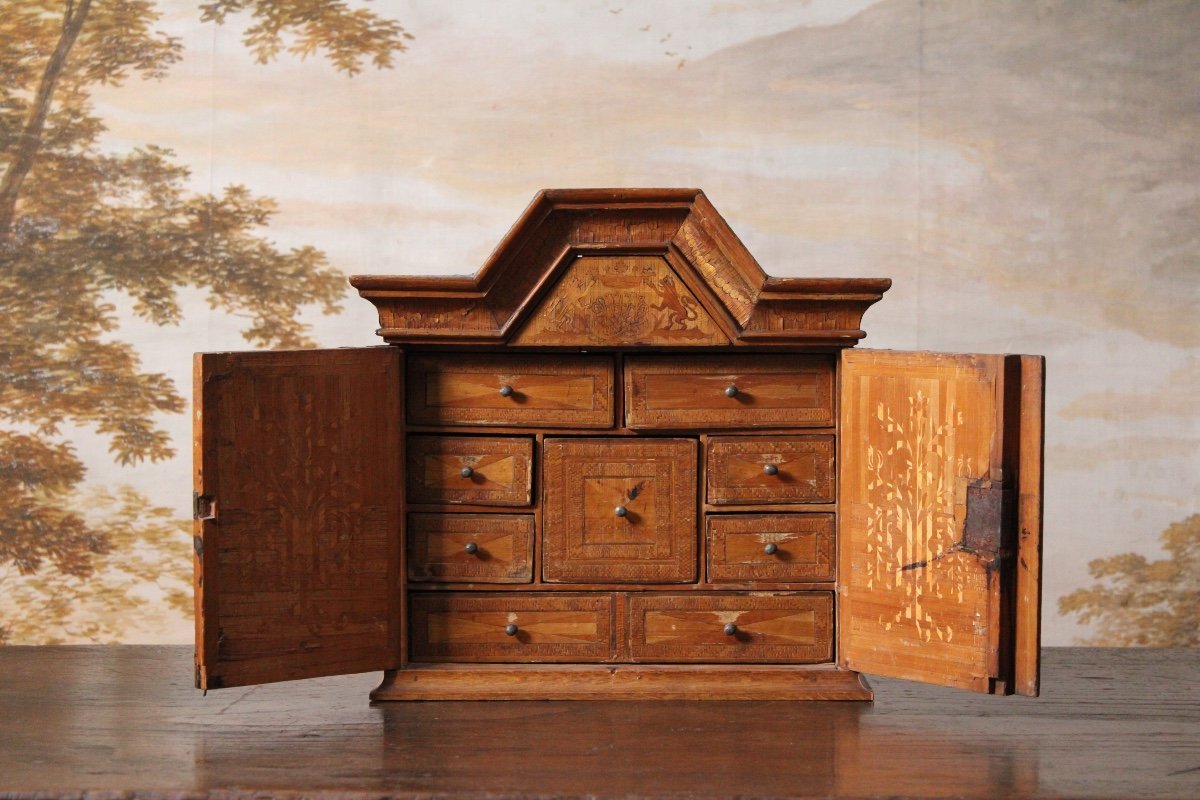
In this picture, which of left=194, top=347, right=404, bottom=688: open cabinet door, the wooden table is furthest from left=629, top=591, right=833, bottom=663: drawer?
left=194, top=347, right=404, bottom=688: open cabinet door

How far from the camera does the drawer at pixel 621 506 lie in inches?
125

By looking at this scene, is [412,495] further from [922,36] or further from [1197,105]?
[1197,105]

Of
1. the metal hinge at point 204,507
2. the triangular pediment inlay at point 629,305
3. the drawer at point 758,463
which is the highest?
the triangular pediment inlay at point 629,305

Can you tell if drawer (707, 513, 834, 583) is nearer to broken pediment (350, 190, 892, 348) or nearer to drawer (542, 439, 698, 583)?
drawer (542, 439, 698, 583)

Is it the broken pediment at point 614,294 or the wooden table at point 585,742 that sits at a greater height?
the broken pediment at point 614,294

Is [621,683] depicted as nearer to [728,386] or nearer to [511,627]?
[511,627]

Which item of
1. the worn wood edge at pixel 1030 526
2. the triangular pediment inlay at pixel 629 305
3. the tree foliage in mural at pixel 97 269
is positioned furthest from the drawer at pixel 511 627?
the tree foliage in mural at pixel 97 269

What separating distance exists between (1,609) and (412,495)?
3.58 m

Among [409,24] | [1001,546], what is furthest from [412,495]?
[409,24]

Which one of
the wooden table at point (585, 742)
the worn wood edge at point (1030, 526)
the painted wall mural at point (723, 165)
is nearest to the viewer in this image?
the wooden table at point (585, 742)

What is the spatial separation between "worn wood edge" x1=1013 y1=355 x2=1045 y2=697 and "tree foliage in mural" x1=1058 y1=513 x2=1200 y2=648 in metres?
2.86

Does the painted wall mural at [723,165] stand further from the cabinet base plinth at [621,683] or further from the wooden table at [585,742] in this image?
the cabinet base plinth at [621,683]

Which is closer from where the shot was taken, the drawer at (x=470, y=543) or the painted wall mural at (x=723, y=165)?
the drawer at (x=470, y=543)

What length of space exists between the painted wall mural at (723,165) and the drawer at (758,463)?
7.56ft
